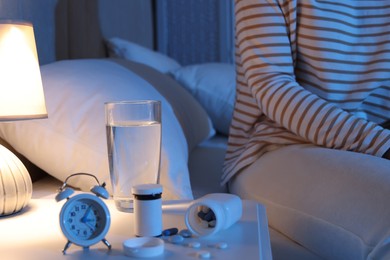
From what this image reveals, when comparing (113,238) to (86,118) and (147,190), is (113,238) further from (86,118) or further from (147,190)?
(86,118)

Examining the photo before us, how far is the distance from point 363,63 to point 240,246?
66 centimetres

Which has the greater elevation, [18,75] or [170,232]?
[18,75]

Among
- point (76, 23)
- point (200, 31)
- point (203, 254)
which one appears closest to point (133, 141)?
point (203, 254)

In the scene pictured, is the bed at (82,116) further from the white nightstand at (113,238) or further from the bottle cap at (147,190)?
the bottle cap at (147,190)

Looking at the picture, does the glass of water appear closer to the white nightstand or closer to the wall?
the white nightstand

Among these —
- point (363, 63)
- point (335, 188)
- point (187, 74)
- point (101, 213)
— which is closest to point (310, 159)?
point (335, 188)

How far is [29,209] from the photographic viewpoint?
0.86m

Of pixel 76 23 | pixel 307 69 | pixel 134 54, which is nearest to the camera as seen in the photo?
pixel 307 69

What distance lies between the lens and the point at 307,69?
1163 mm

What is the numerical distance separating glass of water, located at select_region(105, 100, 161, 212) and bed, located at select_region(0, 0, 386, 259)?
0.55 ft

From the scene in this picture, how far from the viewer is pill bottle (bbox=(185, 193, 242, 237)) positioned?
2.26 feet

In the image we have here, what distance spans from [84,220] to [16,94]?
0.81ft

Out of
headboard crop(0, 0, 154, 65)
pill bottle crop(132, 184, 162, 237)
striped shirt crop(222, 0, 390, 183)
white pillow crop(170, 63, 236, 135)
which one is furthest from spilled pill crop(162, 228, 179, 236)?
white pillow crop(170, 63, 236, 135)

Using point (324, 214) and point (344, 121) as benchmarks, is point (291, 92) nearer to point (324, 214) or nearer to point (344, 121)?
point (344, 121)
